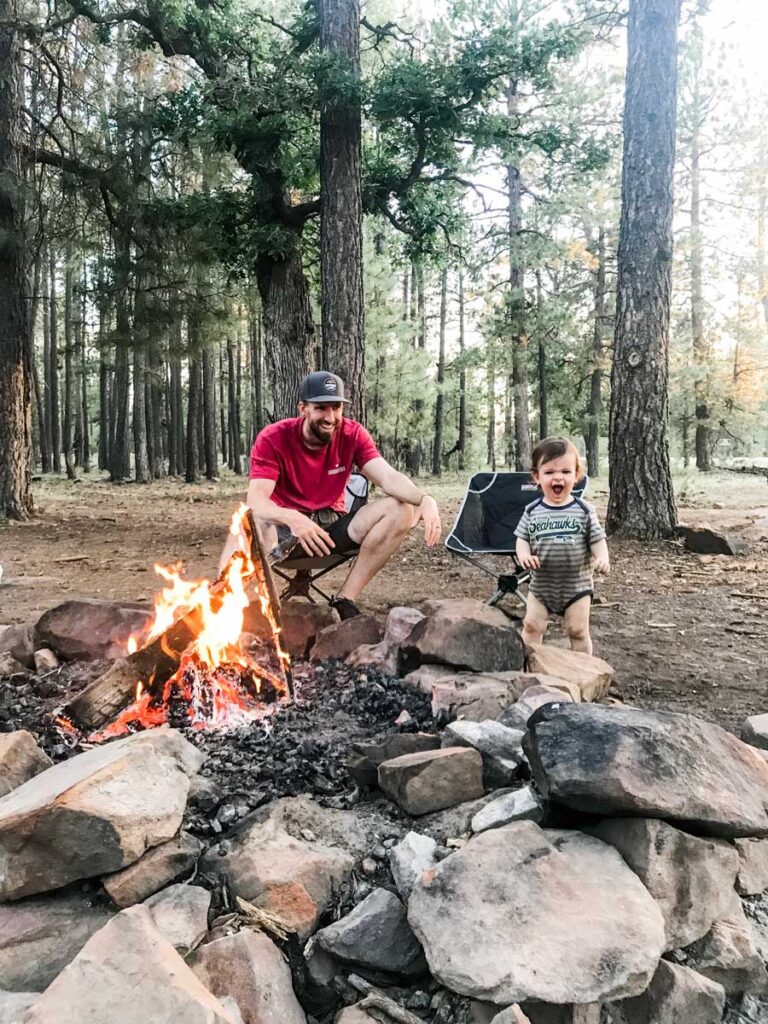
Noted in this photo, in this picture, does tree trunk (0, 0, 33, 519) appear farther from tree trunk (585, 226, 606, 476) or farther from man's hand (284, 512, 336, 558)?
Answer: tree trunk (585, 226, 606, 476)

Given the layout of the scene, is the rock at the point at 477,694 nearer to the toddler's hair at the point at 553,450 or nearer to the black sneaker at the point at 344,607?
the black sneaker at the point at 344,607

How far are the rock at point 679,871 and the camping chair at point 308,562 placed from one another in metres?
2.28

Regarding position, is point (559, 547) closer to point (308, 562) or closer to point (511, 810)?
point (308, 562)

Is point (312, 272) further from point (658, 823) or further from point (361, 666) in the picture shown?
point (658, 823)

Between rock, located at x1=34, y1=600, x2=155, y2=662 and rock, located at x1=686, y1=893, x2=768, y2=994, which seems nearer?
rock, located at x1=686, y1=893, x2=768, y2=994

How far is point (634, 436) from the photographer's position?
686 cm

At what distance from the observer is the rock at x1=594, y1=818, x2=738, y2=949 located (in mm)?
1565

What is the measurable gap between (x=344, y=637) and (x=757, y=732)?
180 centimetres

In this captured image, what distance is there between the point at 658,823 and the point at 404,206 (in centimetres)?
845

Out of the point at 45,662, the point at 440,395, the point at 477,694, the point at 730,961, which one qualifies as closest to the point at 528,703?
the point at 477,694

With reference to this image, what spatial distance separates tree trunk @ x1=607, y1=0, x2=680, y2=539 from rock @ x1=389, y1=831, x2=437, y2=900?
18.2ft

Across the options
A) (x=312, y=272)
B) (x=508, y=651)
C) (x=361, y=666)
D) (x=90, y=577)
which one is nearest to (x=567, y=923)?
(x=508, y=651)

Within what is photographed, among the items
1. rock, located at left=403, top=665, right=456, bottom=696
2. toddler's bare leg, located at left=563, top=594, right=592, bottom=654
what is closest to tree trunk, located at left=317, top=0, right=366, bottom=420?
toddler's bare leg, located at left=563, top=594, right=592, bottom=654

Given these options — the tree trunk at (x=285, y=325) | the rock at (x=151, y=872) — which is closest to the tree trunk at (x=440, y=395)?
the tree trunk at (x=285, y=325)
